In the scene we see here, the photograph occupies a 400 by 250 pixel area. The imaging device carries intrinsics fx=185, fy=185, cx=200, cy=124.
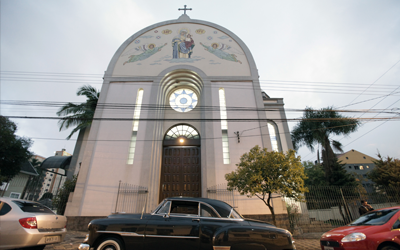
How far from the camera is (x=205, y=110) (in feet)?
48.9

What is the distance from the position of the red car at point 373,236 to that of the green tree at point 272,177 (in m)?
3.74

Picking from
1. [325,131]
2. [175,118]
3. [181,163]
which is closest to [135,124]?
[175,118]

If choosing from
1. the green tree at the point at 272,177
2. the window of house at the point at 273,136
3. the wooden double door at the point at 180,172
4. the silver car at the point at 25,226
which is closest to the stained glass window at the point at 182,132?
the wooden double door at the point at 180,172

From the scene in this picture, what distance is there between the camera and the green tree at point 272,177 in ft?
29.1

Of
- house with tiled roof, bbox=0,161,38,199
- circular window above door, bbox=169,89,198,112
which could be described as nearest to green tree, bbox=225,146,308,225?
circular window above door, bbox=169,89,198,112

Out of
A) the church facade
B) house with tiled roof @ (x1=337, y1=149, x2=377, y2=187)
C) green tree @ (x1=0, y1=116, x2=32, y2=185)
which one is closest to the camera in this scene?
the church facade

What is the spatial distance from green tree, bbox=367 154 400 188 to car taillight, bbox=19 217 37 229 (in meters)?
21.0

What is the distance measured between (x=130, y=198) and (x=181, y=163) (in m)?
4.25

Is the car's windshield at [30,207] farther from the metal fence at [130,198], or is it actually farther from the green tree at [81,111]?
the green tree at [81,111]

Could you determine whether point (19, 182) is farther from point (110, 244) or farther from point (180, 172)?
point (110, 244)

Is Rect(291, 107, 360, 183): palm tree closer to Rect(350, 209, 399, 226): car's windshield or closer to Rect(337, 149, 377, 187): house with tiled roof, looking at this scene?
Rect(350, 209, 399, 226): car's windshield

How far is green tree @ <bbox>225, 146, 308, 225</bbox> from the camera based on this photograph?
8.86m

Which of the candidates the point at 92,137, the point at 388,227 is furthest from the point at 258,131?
the point at 92,137

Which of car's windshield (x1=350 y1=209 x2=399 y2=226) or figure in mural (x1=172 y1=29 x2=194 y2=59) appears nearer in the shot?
car's windshield (x1=350 y1=209 x2=399 y2=226)
